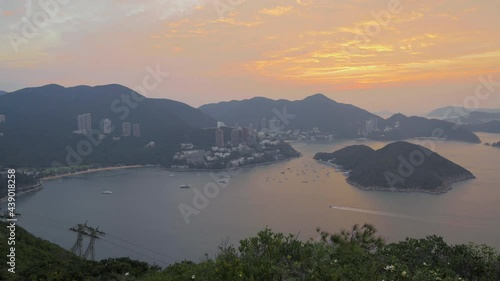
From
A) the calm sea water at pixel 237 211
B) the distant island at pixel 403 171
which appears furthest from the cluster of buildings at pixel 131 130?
the distant island at pixel 403 171

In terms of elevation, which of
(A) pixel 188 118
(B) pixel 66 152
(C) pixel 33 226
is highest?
(A) pixel 188 118

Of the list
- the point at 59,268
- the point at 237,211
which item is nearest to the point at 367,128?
the point at 237,211

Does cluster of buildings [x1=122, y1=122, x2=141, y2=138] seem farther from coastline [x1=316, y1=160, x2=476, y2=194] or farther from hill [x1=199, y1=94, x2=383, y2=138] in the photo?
coastline [x1=316, y1=160, x2=476, y2=194]

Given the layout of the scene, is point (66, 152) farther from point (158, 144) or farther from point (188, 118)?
point (188, 118)

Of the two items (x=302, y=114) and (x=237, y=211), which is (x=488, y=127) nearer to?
(x=302, y=114)

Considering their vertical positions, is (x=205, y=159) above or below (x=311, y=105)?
below

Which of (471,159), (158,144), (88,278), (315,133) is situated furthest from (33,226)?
(315,133)
